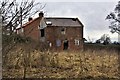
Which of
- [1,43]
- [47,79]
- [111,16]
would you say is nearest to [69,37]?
[111,16]

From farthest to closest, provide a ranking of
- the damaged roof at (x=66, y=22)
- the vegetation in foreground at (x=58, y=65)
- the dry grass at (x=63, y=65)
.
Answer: the damaged roof at (x=66, y=22), the dry grass at (x=63, y=65), the vegetation in foreground at (x=58, y=65)

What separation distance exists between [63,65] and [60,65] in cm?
13

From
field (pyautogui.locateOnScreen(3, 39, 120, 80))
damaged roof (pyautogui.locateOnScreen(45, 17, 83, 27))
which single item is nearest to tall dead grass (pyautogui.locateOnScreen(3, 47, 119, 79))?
field (pyautogui.locateOnScreen(3, 39, 120, 80))

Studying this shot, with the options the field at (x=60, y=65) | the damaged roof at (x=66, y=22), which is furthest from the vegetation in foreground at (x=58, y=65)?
the damaged roof at (x=66, y=22)

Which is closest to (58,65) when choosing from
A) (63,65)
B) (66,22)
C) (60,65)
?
(60,65)

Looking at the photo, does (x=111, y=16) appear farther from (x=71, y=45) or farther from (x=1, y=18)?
(x=1, y=18)

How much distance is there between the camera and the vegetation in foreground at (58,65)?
10.7 m

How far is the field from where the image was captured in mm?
10727

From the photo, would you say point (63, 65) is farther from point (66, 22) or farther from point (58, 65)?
point (66, 22)

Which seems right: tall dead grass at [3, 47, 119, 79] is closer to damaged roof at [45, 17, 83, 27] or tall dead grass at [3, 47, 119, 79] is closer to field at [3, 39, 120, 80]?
field at [3, 39, 120, 80]

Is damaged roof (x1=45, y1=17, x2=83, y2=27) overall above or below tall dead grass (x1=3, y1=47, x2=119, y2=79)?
above

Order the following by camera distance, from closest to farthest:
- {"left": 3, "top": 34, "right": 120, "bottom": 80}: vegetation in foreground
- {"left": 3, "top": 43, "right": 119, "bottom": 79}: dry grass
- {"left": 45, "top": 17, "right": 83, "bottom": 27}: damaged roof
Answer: {"left": 3, "top": 34, "right": 120, "bottom": 80}: vegetation in foreground
{"left": 3, "top": 43, "right": 119, "bottom": 79}: dry grass
{"left": 45, "top": 17, "right": 83, "bottom": 27}: damaged roof

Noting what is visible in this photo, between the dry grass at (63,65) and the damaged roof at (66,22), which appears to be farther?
the damaged roof at (66,22)

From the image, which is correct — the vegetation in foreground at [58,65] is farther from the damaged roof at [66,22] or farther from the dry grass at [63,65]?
the damaged roof at [66,22]
